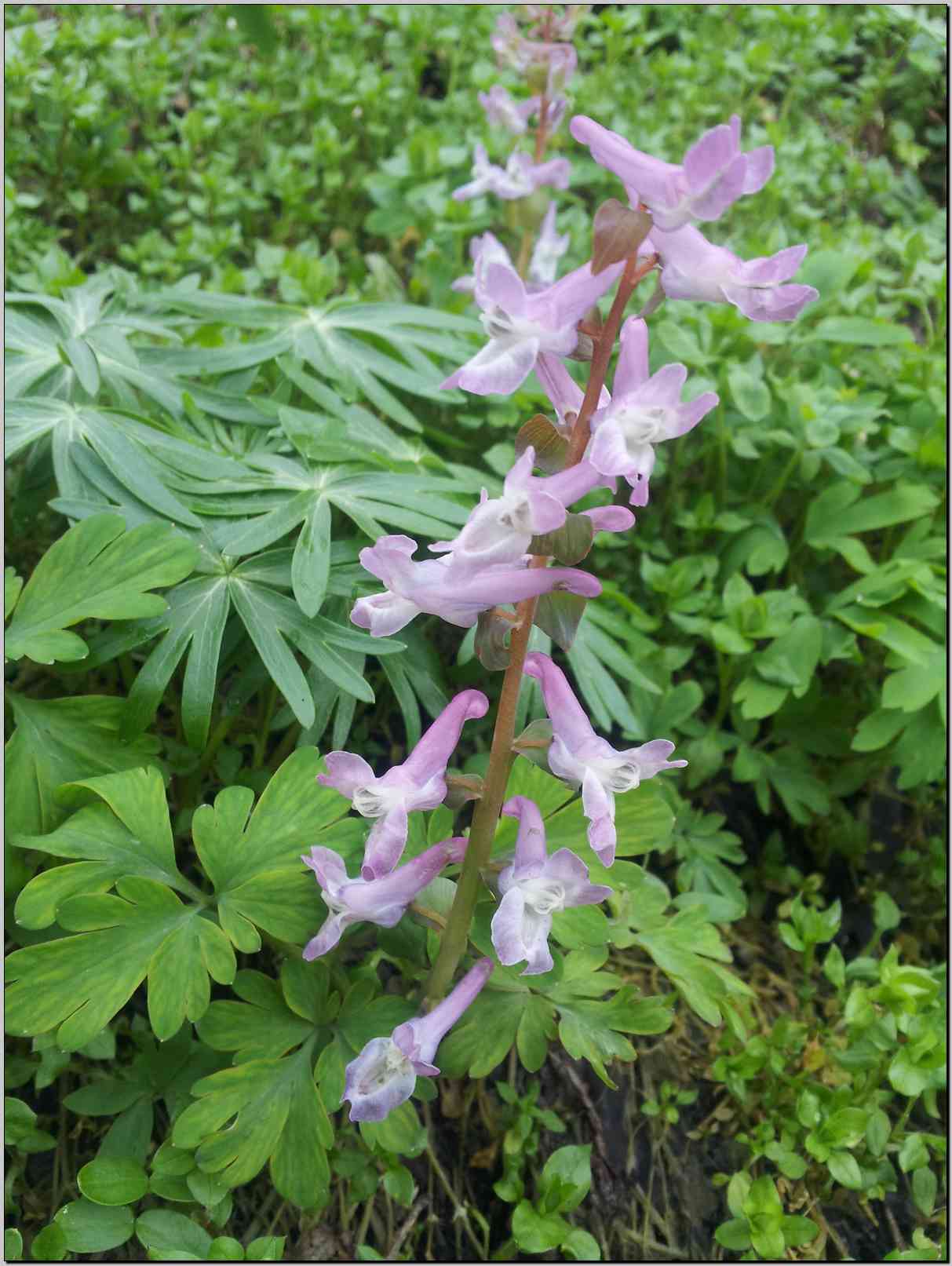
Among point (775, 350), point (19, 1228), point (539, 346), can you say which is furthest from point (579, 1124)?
Answer: point (775, 350)

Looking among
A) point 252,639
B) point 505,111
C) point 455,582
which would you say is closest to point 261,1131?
point 252,639

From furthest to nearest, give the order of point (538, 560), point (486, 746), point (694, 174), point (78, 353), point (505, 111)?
1. point (505, 111)
2. point (486, 746)
3. point (78, 353)
4. point (538, 560)
5. point (694, 174)

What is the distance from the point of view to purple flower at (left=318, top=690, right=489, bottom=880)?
1.40 metres

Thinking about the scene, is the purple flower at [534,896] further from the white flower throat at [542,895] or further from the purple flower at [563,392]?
the purple flower at [563,392]

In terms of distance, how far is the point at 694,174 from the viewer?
3.85 ft

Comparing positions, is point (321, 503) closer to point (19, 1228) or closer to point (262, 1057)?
point (262, 1057)

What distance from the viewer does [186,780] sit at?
223 centimetres

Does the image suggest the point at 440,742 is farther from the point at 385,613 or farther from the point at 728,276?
the point at 728,276

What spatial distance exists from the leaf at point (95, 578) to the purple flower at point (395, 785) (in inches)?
21.3

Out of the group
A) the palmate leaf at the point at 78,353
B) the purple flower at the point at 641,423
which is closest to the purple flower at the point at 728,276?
the purple flower at the point at 641,423

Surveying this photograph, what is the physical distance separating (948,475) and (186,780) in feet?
6.69

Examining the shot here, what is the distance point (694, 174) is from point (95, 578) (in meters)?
1.20

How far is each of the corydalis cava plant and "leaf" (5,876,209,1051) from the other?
0.85 ft

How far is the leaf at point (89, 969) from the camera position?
153 centimetres
